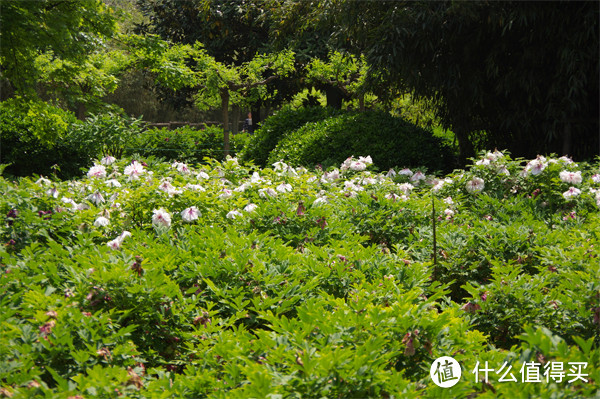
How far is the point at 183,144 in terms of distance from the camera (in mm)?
11000

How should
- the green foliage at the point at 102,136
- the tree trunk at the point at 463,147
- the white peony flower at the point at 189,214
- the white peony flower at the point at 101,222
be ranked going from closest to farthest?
the white peony flower at the point at 101,222
the white peony flower at the point at 189,214
the tree trunk at the point at 463,147
the green foliage at the point at 102,136

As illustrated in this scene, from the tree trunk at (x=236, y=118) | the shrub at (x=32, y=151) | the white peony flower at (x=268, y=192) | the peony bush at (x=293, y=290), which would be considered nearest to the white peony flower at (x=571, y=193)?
the peony bush at (x=293, y=290)

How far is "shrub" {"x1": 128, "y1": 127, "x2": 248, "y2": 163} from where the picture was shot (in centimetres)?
1079

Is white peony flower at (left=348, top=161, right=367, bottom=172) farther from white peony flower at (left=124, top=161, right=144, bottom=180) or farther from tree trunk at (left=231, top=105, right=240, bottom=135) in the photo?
tree trunk at (left=231, top=105, right=240, bottom=135)

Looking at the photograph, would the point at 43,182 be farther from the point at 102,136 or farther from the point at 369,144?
the point at 102,136

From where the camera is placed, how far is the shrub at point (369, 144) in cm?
689

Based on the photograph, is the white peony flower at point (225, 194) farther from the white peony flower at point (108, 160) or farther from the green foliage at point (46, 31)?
the green foliage at point (46, 31)

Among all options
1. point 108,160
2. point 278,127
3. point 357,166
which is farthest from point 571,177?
point 278,127

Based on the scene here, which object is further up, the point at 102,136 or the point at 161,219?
the point at 102,136

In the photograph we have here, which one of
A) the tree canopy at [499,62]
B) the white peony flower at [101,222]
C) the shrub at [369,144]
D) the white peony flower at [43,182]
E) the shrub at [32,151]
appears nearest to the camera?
the white peony flower at [101,222]

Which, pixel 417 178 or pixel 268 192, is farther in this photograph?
pixel 417 178

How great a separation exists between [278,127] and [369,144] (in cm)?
255

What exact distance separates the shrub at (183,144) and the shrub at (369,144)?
136 inches

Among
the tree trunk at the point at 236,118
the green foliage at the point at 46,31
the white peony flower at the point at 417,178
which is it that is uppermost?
the tree trunk at the point at 236,118
